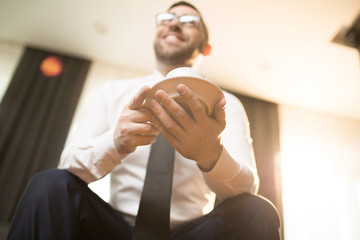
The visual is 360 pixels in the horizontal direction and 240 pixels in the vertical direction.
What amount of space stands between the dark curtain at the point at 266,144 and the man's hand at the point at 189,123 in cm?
252

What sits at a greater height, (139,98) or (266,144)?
(266,144)

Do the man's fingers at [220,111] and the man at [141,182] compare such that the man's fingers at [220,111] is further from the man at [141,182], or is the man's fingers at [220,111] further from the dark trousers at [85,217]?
the dark trousers at [85,217]

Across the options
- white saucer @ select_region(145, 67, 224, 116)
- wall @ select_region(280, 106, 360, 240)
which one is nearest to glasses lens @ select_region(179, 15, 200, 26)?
white saucer @ select_region(145, 67, 224, 116)

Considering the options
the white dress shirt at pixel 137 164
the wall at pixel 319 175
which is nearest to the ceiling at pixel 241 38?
the wall at pixel 319 175

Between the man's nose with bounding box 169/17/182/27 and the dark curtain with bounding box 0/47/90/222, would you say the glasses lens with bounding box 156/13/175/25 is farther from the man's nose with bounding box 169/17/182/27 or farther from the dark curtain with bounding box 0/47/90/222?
the dark curtain with bounding box 0/47/90/222

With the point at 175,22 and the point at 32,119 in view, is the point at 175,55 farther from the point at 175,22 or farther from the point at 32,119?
the point at 32,119

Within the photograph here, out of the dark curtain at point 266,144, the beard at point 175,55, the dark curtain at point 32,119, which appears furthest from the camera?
the dark curtain at point 266,144

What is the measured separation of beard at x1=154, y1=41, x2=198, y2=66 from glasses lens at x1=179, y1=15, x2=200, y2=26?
162mm

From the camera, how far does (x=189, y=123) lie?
0.53m

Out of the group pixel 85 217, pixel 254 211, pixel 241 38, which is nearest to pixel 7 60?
pixel 241 38

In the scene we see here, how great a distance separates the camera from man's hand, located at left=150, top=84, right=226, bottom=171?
50cm

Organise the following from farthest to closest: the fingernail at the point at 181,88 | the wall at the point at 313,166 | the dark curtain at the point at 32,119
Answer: the wall at the point at 313,166 → the dark curtain at the point at 32,119 → the fingernail at the point at 181,88

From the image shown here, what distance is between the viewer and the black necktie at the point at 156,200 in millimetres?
619

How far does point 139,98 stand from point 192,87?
0.13 meters
